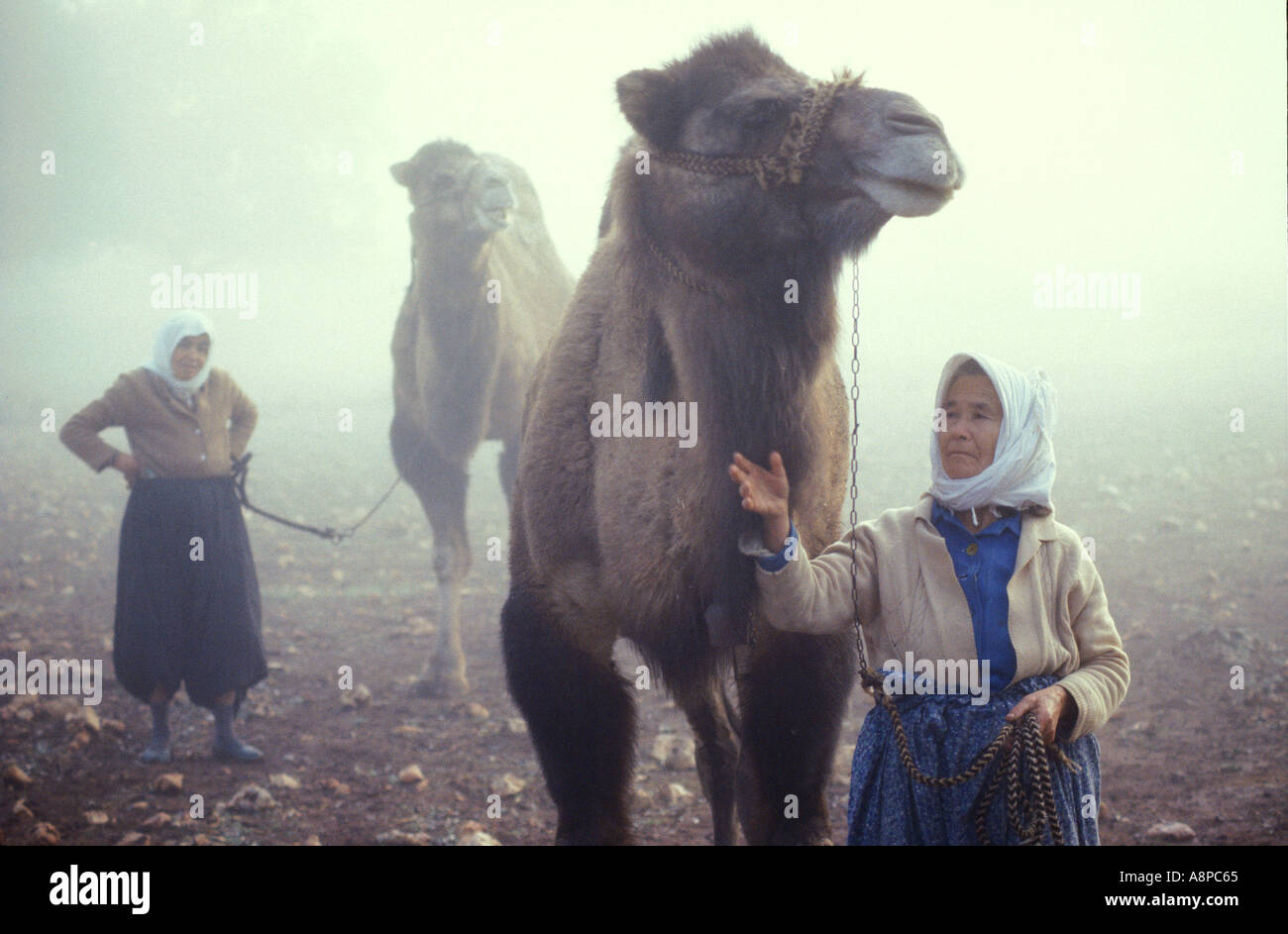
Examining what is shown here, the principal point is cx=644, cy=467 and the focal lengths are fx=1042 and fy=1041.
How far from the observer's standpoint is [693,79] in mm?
2650

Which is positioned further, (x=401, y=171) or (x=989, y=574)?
(x=401, y=171)

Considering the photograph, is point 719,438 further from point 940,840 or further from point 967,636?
point 940,840

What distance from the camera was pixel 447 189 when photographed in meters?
5.98

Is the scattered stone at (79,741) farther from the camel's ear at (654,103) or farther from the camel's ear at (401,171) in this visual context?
the camel's ear at (654,103)

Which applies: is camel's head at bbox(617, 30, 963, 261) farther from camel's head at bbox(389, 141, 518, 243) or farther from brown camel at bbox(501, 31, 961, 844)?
camel's head at bbox(389, 141, 518, 243)

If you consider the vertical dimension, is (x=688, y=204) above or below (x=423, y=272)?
below

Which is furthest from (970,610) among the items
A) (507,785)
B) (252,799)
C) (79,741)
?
(79,741)

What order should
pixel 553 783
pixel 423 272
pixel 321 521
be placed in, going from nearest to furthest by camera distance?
pixel 553 783
pixel 423 272
pixel 321 521

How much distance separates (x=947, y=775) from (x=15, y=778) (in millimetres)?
3804

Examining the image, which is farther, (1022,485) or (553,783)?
(553,783)

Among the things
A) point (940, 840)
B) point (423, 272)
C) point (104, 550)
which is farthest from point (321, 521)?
point (940, 840)

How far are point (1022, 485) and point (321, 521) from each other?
28.7 ft

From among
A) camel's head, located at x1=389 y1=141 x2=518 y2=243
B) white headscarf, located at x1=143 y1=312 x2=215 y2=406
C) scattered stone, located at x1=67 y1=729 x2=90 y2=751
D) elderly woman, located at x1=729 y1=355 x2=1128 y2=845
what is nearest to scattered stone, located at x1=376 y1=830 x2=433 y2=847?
scattered stone, located at x1=67 y1=729 x2=90 y2=751

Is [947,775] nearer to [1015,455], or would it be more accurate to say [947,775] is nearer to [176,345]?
[1015,455]
